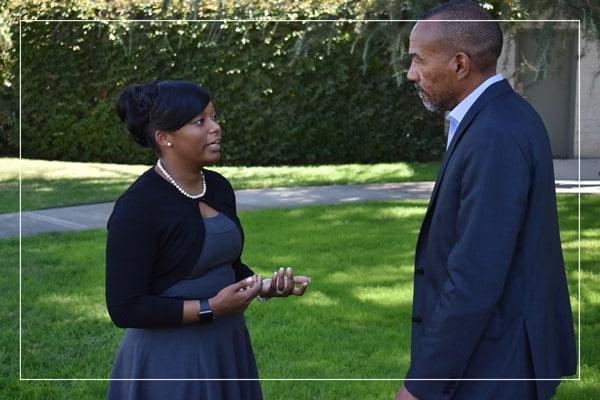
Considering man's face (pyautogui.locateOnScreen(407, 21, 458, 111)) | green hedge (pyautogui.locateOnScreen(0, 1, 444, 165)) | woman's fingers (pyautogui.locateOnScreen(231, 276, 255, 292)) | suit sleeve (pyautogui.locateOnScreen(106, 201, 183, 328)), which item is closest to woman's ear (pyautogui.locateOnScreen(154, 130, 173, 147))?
suit sleeve (pyautogui.locateOnScreen(106, 201, 183, 328))

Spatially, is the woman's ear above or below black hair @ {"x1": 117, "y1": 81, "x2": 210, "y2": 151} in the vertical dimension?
below

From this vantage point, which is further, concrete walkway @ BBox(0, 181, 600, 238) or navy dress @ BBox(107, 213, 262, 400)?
concrete walkway @ BBox(0, 181, 600, 238)

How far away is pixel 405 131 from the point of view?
1215 cm

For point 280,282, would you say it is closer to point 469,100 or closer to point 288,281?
point 288,281

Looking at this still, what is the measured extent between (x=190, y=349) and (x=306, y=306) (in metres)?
3.84

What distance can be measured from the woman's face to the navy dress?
0.20m

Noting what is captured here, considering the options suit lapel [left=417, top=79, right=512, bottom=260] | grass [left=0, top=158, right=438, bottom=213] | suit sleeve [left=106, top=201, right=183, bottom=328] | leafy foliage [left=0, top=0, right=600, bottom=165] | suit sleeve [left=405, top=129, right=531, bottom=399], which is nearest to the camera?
suit sleeve [left=405, top=129, right=531, bottom=399]

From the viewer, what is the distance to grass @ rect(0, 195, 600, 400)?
5.53 metres

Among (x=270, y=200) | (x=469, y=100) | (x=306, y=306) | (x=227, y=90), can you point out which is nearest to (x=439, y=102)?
(x=469, y=100)

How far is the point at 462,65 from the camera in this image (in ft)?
7.85

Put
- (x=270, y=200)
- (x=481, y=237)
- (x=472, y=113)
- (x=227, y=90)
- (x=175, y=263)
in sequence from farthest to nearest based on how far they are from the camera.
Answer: (x=227, y=90) → (x=270, y=200) → (x=175, y=263) → (x=472, y=113) → (x=481, y=237)

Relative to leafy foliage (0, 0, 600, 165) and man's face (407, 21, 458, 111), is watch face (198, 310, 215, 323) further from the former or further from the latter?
leafy foliage (0, 0, 600, 165)

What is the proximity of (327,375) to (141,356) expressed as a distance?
2609 mm

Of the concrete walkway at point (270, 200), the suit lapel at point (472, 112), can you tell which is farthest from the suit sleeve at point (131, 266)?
the concrete walkway at point (270, 200)
